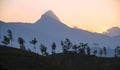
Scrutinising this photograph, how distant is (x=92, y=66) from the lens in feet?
656

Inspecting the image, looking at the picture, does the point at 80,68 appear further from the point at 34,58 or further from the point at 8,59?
the point at 8,59

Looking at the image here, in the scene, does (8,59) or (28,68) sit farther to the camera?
(8,59)

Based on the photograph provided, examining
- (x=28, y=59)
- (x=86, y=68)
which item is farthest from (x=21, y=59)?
(x=86, y=68)

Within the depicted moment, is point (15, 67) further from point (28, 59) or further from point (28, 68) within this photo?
point (28, 59)

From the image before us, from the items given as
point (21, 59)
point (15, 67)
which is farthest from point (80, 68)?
point (15, 67)

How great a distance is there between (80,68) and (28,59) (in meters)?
31.4

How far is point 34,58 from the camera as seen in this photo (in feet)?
618

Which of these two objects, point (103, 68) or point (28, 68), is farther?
point (103, 68)

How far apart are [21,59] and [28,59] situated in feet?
14.9

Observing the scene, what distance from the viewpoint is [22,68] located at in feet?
507

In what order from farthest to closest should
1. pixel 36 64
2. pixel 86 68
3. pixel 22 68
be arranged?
pixel 86 68 < pixel 36 64 < pixel 22 68

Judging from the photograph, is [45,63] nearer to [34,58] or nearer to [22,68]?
[34,58]

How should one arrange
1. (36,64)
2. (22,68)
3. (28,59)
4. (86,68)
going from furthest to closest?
(86,68), (28,59), (36,64), (22,68)

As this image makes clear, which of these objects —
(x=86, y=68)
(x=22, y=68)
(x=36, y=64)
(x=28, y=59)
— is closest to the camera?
(x=22, y=68)
